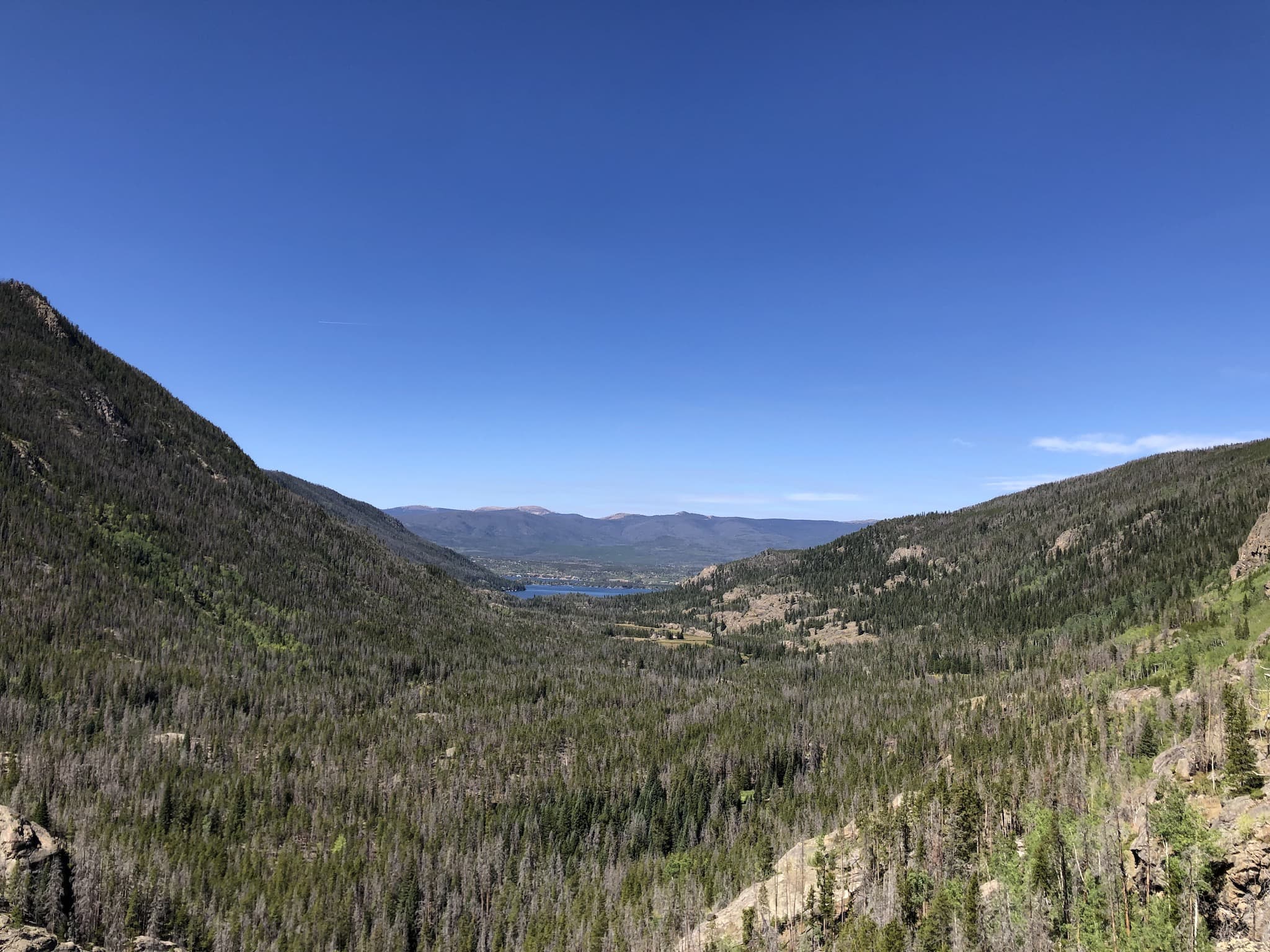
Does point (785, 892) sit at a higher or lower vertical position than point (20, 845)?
lower

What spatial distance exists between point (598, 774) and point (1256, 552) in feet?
408

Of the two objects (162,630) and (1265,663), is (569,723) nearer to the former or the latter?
(162,630)

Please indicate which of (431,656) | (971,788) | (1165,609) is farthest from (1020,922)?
(431,656)

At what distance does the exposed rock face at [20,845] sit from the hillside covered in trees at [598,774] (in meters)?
1.39

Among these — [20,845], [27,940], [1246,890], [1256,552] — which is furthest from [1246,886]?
[1256,552]

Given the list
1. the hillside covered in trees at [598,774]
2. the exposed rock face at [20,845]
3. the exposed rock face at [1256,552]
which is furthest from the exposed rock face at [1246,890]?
the exposed rock face at [1256,552]

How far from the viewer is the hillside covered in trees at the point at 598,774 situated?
44.1m

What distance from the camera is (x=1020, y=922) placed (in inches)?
1521

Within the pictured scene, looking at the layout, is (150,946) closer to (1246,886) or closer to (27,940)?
(27,940)

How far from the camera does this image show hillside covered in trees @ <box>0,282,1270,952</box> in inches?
1737

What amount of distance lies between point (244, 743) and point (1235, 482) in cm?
27580

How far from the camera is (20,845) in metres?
50.2

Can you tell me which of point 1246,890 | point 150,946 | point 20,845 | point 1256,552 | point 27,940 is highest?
point 1256,552

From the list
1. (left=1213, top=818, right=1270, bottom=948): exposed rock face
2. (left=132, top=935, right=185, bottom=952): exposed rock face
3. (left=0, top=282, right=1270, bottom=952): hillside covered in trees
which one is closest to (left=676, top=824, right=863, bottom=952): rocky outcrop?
(left=0, top=282, right=1270, bottom=952): hillside covered in trees
